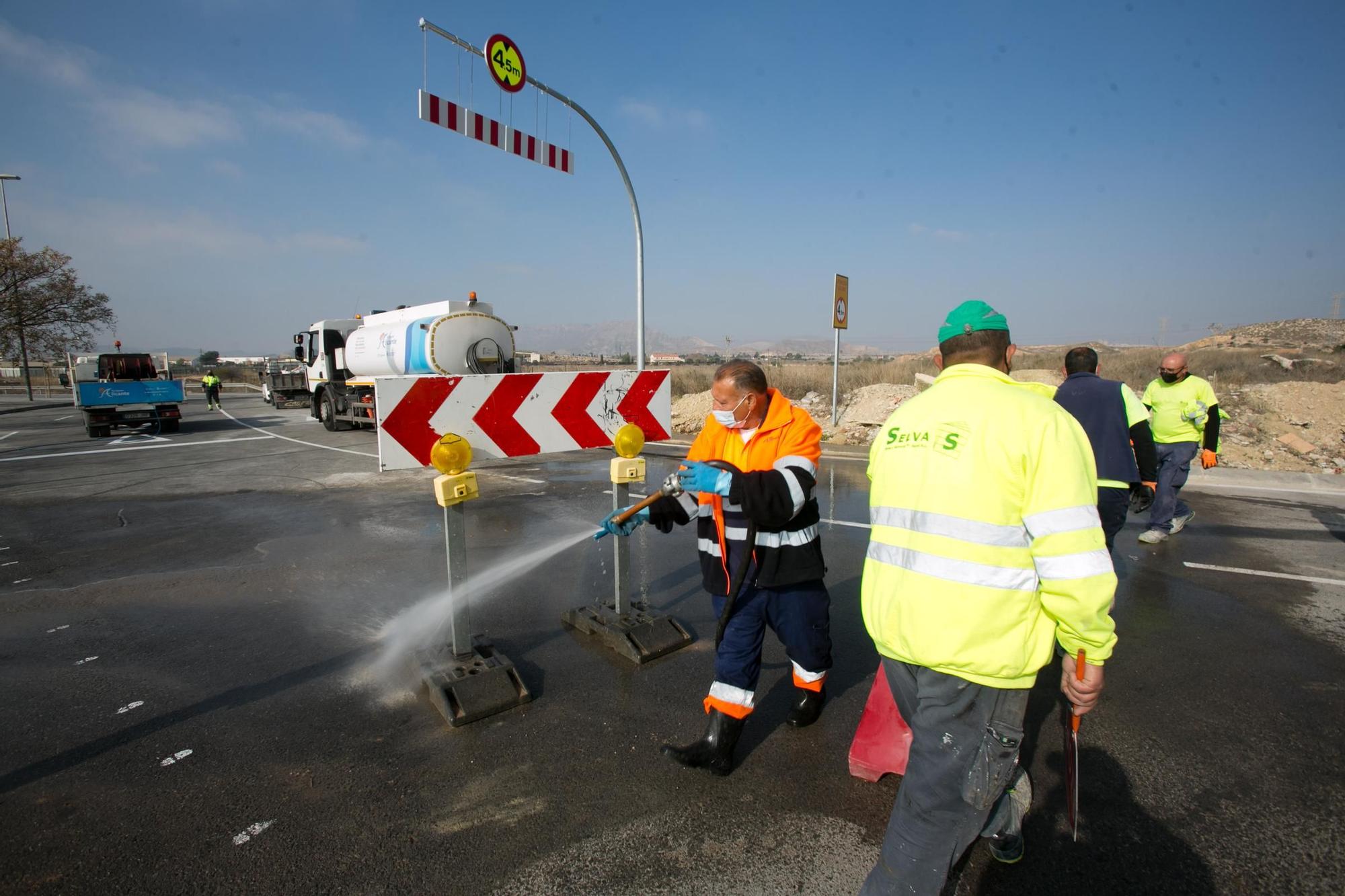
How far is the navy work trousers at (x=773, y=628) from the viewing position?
2.90m

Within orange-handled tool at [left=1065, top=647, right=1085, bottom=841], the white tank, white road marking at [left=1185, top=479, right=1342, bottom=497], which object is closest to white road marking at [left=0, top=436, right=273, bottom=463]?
the white tank

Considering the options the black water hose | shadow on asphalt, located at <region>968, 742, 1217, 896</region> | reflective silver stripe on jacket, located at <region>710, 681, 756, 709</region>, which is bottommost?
shadow on asphalt, located at <region>968, 742, 1217, 896</region>

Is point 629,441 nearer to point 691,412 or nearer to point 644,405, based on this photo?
point 644,405

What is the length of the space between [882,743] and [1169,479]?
218 inches

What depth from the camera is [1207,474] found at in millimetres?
9516

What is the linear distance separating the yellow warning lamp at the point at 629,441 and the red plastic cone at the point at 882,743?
6.34 ft

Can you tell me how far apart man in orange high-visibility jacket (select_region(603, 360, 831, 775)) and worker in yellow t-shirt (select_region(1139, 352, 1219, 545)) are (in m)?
5.19

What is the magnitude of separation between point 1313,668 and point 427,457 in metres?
5.48

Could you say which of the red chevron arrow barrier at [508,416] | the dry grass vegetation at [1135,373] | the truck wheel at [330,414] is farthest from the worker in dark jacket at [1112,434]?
the truck wheel at [330,414]

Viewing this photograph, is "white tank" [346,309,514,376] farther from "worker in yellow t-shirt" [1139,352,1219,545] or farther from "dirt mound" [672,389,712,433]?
"worker in yellow t-shirt" [1139,352,1219,545]

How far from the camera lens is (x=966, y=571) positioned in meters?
1.84

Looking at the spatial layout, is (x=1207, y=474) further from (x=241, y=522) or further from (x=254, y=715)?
(x=241, y=522)

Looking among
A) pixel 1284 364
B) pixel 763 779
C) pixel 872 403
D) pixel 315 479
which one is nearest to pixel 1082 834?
pixel 763 779

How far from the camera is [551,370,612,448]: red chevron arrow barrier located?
14.6 ft
